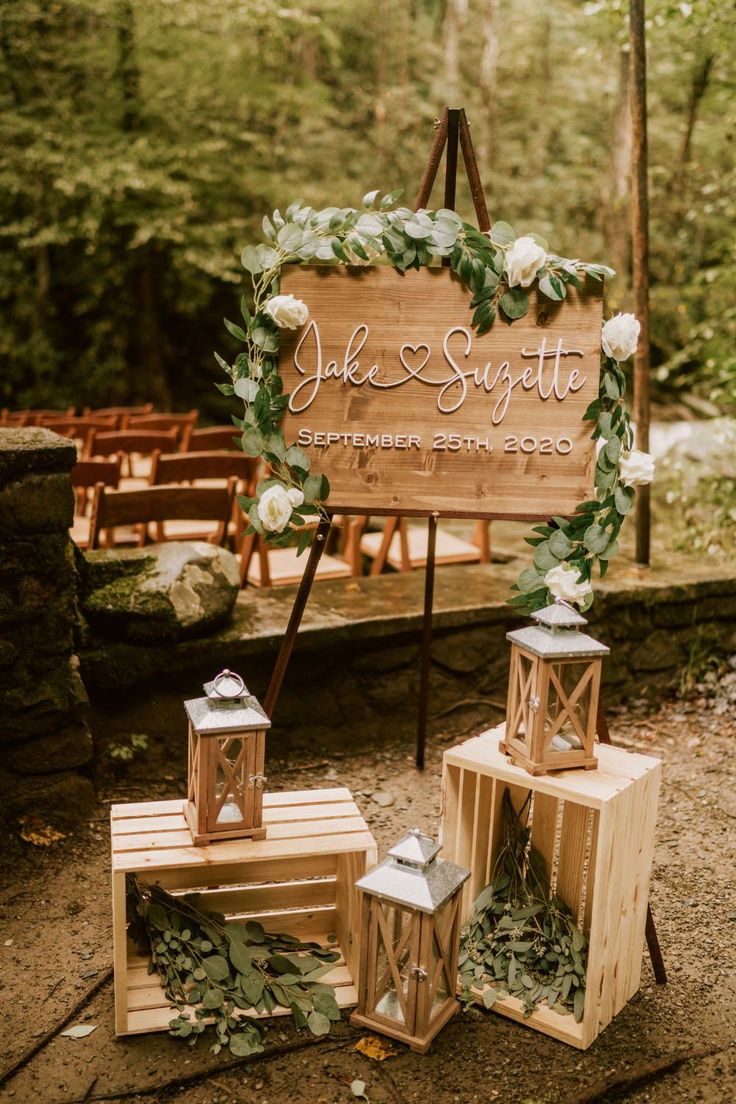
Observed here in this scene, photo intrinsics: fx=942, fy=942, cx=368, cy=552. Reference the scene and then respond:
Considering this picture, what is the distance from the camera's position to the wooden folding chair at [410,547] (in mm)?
5004

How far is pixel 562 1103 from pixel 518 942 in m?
0.48

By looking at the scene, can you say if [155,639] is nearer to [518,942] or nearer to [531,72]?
[518,942]

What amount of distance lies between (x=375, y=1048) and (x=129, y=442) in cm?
436

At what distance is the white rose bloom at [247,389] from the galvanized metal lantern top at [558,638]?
1.00 m

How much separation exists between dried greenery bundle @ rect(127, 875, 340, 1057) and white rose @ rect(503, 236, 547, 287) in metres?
1.98

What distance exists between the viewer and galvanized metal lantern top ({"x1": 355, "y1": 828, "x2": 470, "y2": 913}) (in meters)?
2.29

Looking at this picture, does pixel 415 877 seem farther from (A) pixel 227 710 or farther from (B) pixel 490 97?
(B) pixel 490 97

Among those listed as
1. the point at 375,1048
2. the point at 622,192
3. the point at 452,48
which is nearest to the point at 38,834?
the point at 375,1048

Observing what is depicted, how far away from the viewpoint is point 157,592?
3.63 m

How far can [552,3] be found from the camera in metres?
15.9

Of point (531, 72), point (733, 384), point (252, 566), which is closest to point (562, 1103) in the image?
point (252, 566)

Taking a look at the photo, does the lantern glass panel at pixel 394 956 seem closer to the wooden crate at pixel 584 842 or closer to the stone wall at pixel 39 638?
the wooden crate at pixel 584 842

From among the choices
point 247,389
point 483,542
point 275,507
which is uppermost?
point 247,389

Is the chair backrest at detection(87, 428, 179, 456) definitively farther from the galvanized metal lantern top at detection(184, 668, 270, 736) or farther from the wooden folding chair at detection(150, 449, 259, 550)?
the galvanized metal lantern top at detection(184, 668, 270, 736)
